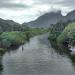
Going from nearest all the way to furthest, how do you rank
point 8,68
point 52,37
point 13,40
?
point 8,68 < point 13,40 < point 52,37

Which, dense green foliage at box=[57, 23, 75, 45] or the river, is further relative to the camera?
dense green foliage at box=[57, 23, 75, 45]

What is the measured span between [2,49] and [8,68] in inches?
1411

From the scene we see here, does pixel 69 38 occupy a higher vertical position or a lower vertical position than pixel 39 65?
higher

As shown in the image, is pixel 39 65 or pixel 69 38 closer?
pixel 39 65

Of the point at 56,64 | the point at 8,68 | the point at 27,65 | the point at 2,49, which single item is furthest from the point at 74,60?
the point at 2,49

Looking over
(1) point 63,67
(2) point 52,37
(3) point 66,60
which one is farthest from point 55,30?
(1) point 63,67

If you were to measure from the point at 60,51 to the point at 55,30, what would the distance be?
56853mm

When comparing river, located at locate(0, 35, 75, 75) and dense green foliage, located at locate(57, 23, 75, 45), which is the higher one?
dense green foliage, located at locate(57, 23, 75, 45)

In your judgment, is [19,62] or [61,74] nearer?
[61,74]

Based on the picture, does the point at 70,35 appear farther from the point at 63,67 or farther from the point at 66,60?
the point at 63,67

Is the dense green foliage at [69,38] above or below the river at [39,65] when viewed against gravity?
above

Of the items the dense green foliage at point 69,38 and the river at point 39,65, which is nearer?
the river at point 39,65

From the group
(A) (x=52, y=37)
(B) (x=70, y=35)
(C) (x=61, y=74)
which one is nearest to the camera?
(C) (x=61, y=74)

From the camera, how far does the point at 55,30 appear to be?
524 ft
